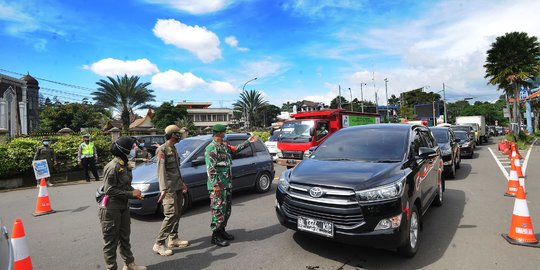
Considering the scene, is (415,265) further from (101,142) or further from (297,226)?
(101,142)

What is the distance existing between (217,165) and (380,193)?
2.27 meters

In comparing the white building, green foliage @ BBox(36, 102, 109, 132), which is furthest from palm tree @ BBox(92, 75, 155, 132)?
green foliage @ BBox(36, 102, 109, 132)

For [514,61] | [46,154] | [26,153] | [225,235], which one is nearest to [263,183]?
[225,235]

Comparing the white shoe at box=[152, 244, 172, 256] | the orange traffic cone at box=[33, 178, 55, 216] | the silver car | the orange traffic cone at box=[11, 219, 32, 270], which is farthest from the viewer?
the orange traffic cone at box=[33, 178, 55, 216]

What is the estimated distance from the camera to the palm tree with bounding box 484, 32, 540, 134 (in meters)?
23.6

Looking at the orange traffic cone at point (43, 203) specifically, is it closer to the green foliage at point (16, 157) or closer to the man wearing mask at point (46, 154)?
the man wearing mask at point (46, 154)

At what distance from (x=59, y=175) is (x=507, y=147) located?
18882 millimetres

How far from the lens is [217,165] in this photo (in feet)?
14.8

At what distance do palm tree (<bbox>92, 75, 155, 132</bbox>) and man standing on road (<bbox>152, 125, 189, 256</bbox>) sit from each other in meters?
A: 28.4

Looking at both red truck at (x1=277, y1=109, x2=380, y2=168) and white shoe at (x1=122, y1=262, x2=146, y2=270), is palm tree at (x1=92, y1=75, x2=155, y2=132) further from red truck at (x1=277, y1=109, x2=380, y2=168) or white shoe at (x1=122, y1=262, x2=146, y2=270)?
white shoe at (x1=122, y1=262, x2=146, y2=270)

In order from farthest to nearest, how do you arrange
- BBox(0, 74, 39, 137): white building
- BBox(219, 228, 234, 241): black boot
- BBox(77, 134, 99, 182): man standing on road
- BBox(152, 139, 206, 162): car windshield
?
BBox(0, 74, 39, 137): white building, BBox(77, 134, 99, 182): man standing on road, BBox(152, 139, 206, 162): car windshield, BBox(219, 228, 234, 241): black boot

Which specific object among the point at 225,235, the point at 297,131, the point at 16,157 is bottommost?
the point at 225,235

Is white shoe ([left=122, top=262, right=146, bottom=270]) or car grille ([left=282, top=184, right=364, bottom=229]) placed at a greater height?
car grille ([left=282, top=184, right=364, bottom=229])

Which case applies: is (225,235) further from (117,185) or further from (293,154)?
(293,154)
